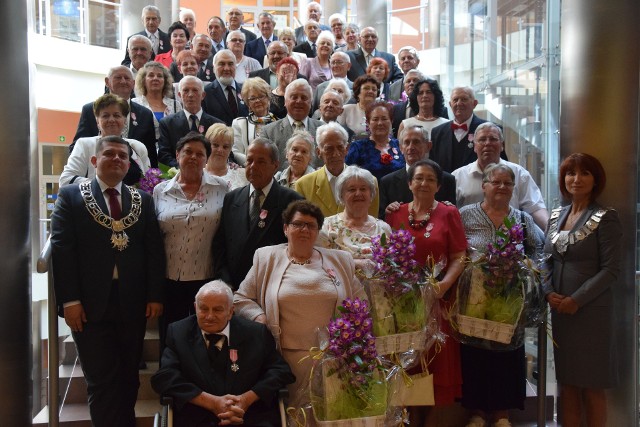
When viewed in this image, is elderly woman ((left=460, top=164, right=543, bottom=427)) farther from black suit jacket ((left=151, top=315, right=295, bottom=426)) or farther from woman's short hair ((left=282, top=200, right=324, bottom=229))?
black suit jacket ((left=151, top=315, right=295, bottom=426))

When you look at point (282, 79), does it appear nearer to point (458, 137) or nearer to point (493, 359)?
point (458, 137)

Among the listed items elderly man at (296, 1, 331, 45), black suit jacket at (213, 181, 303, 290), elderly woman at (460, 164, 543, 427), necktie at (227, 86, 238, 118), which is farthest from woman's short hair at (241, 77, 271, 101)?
elderly man at (296, 1, 331, 45)

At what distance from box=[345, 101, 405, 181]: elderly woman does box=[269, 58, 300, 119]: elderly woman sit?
1.40 m

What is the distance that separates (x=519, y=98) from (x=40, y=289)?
281 inches

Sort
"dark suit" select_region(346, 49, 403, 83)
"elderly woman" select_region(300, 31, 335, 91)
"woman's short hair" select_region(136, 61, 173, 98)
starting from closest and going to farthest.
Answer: "woman's short hair" select_region(136, 61, 173, 98)
"elderly woman" select_region(300, 31, 335, 91)
"dark suit" select_region(346, 49, 403, 83)

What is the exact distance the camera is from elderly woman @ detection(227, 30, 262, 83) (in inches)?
354

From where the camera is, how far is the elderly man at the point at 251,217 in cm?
493

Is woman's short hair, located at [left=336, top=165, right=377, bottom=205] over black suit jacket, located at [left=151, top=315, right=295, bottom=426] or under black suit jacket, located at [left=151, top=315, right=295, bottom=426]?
over

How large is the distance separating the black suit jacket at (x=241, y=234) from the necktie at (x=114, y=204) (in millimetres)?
633

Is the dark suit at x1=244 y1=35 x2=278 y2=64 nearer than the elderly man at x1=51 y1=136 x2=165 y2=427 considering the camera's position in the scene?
No

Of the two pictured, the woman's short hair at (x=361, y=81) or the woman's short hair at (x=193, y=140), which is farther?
the woman's short hair at (x=361, y=81)

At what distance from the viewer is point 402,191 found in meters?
5.45

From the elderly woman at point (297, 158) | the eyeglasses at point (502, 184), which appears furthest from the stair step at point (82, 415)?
the eyeglasses at point (502, 184)

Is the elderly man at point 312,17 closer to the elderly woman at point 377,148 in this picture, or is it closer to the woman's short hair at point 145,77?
the woman's short hair at point 145,77
